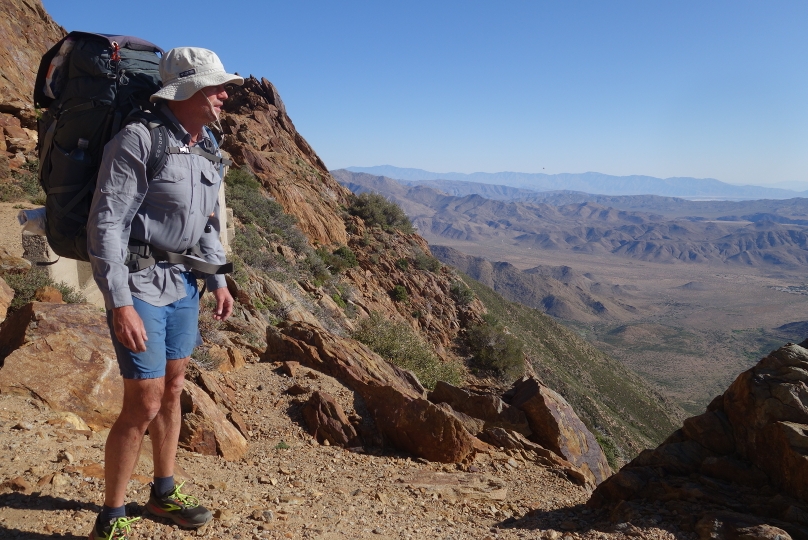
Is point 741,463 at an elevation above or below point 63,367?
below

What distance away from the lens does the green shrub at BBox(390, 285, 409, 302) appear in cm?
2320

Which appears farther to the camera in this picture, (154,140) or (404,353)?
(404,353)

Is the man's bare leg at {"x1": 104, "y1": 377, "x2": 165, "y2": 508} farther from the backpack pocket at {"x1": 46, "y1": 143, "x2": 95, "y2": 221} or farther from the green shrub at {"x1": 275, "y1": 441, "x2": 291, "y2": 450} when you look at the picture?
the green shrub at {"x1": 275, "y1": 441, "x2": 291, "y2": 450}

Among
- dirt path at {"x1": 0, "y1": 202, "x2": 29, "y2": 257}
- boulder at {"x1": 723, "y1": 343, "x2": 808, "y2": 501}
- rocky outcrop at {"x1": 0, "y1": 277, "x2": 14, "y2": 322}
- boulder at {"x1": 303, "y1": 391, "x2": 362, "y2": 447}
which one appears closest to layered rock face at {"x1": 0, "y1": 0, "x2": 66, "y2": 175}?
dirt path at {"x1": 0, "y1": 202, "x2": 29, "y2": 257}

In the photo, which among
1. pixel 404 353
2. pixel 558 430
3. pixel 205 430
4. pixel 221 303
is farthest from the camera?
pixel 404 353

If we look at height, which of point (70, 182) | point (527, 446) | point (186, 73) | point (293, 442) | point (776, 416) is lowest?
point (527, 446)

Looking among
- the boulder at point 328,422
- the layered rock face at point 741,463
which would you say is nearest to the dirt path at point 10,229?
the boulder at point 328,422

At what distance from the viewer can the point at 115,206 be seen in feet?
7.95

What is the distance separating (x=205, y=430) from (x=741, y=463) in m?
4.25

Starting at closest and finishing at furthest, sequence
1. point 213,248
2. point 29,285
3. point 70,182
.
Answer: point 70,182 → point 213,248 → point 29,285

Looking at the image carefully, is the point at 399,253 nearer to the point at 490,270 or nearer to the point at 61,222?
the point at 61,222

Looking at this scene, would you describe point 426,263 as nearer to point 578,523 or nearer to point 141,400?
point 578,523

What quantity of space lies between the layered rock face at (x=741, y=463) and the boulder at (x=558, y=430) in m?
2.59

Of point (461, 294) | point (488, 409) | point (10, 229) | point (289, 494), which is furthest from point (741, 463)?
point (461, 294)
